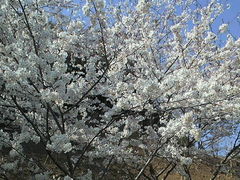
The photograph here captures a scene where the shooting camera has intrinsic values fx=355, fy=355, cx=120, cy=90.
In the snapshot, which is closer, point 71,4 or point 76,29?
point 76,29

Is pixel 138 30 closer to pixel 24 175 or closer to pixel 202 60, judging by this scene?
pixel 202 60

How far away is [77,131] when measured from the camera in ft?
16.6

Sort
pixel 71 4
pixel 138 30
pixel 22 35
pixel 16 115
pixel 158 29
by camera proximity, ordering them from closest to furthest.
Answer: pixel 22 35 < pixel 16 115 < pixel 71 4 < pixel 138 30 < pixel 158 29

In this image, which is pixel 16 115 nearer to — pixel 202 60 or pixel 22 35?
pixel 22 35

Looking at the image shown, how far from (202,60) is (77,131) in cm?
317

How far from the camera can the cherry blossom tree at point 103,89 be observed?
406 centimetres

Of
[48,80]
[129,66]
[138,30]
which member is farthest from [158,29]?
[48,80]

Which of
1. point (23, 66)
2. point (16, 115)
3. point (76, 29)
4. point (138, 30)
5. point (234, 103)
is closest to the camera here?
point (23, 66)

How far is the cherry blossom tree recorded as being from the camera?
406cm

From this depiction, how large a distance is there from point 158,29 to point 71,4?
88.3 inches

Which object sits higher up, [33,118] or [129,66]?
[129,66]

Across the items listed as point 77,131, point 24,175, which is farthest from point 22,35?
point 24,175

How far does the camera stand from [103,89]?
5031 millimetres

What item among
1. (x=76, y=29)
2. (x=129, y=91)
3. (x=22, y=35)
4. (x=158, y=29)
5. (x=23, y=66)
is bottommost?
(x=23, y=66)
